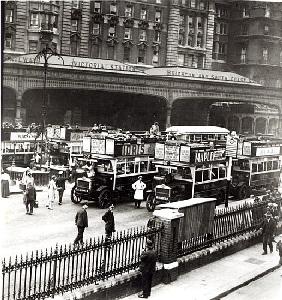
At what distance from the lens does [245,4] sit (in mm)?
63375

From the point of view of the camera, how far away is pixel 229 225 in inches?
558

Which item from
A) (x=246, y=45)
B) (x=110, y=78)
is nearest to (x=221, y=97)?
(x=110, y=78)

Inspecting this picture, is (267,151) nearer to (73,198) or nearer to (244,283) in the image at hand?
(73,198)

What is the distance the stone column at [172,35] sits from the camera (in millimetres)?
50125

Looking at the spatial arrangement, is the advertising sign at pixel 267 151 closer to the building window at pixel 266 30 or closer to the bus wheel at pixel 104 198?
the bus wheel at pixel 104 198

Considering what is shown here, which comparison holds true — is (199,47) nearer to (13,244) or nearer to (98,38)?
(98,38)

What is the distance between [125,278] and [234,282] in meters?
2.75

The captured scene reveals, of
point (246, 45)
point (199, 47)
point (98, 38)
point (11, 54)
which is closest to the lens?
point (11, 54)

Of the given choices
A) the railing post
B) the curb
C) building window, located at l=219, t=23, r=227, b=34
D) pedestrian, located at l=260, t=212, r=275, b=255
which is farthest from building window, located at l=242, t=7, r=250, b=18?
the railing post

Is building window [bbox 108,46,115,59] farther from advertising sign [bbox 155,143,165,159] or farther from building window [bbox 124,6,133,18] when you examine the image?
advertising sign [bbox 155,143,165,159]

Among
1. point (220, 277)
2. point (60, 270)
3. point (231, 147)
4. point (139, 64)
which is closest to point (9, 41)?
point (139, 64)

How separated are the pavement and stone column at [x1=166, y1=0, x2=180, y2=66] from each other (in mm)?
38994

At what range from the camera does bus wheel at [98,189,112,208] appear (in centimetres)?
1748

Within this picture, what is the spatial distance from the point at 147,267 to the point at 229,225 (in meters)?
4.70
